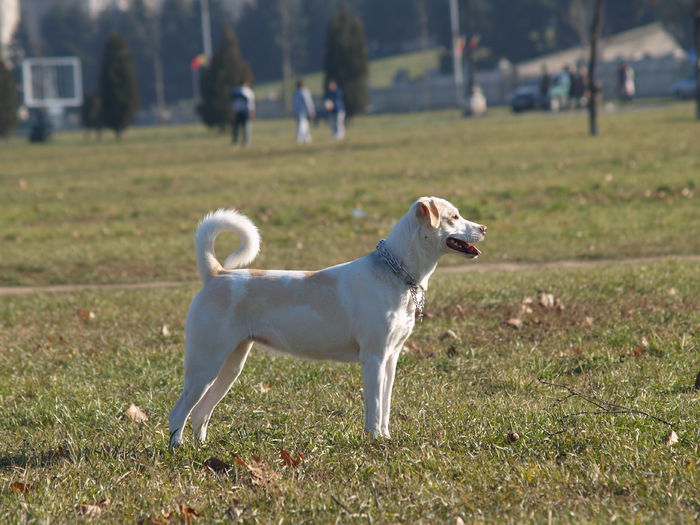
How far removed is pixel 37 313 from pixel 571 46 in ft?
295

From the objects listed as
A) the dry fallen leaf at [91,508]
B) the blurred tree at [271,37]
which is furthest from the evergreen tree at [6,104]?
the blurred tree at [271,37]

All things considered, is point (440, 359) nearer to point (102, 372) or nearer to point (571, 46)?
point (102, 372)

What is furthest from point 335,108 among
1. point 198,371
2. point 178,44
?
point 178,44

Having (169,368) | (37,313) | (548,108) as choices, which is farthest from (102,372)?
(548,108)

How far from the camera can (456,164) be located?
71.3 feet

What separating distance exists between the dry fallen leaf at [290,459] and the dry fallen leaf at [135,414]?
1303 mm

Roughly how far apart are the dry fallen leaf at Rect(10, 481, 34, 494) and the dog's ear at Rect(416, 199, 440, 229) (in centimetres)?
225

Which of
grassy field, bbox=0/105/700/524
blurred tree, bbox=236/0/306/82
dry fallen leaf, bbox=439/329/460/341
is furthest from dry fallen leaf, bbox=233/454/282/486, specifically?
blurred tree, bbox=236/0/306/82

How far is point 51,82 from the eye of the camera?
74.1m

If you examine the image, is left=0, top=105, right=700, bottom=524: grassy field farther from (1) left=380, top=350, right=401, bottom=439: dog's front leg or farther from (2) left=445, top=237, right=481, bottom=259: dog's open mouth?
(2) left=445, top=237, right=481, bottom=259: dog's open mouth

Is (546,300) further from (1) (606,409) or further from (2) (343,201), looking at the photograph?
(2) (343,201)

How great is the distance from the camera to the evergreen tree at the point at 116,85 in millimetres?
45906

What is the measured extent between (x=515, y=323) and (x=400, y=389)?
68.6 inches

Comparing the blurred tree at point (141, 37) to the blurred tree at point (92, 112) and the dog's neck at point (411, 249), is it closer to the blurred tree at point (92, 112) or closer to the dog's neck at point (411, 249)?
the blurred tree at point (92, 112)
